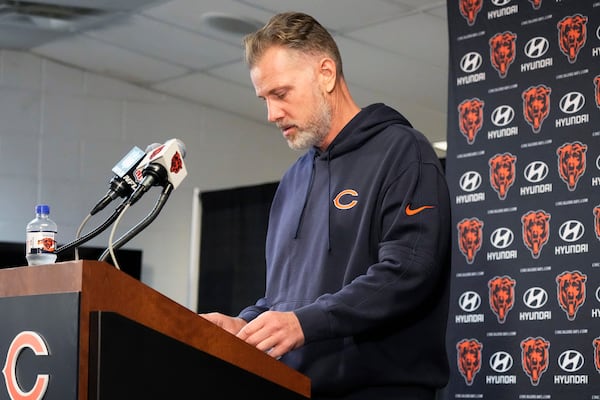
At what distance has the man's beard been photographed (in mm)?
2139

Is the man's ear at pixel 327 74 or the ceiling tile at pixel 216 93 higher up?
the ceiling tile at pixel 216 93

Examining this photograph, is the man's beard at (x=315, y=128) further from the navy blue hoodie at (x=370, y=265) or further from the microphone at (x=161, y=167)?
the microphone at (x=161, y=167)

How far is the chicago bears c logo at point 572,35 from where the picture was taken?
11.7ft

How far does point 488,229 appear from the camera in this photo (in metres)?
3.70

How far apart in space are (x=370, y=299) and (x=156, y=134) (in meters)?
5.33

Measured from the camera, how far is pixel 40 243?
1726 mm

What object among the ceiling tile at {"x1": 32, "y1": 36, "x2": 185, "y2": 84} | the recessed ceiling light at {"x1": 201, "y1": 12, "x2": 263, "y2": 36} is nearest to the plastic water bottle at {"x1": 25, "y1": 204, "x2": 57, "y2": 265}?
the recessed ceiling light at {"x1": 201, "y1": 12, "x2": 263, "y2": 36}

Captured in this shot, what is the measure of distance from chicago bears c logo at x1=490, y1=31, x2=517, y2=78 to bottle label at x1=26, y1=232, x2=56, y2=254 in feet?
7.90

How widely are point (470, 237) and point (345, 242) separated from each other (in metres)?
1.85

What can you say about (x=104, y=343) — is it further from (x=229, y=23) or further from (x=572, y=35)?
(x=229, y=23)

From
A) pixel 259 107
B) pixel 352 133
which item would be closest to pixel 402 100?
pixel 259 107

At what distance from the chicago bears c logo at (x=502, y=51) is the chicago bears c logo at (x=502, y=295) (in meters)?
0.76

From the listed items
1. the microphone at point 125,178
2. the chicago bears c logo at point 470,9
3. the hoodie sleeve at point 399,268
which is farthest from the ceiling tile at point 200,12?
→ the microphone at point 125,178

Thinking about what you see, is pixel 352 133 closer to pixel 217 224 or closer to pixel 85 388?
pixel 85 388
